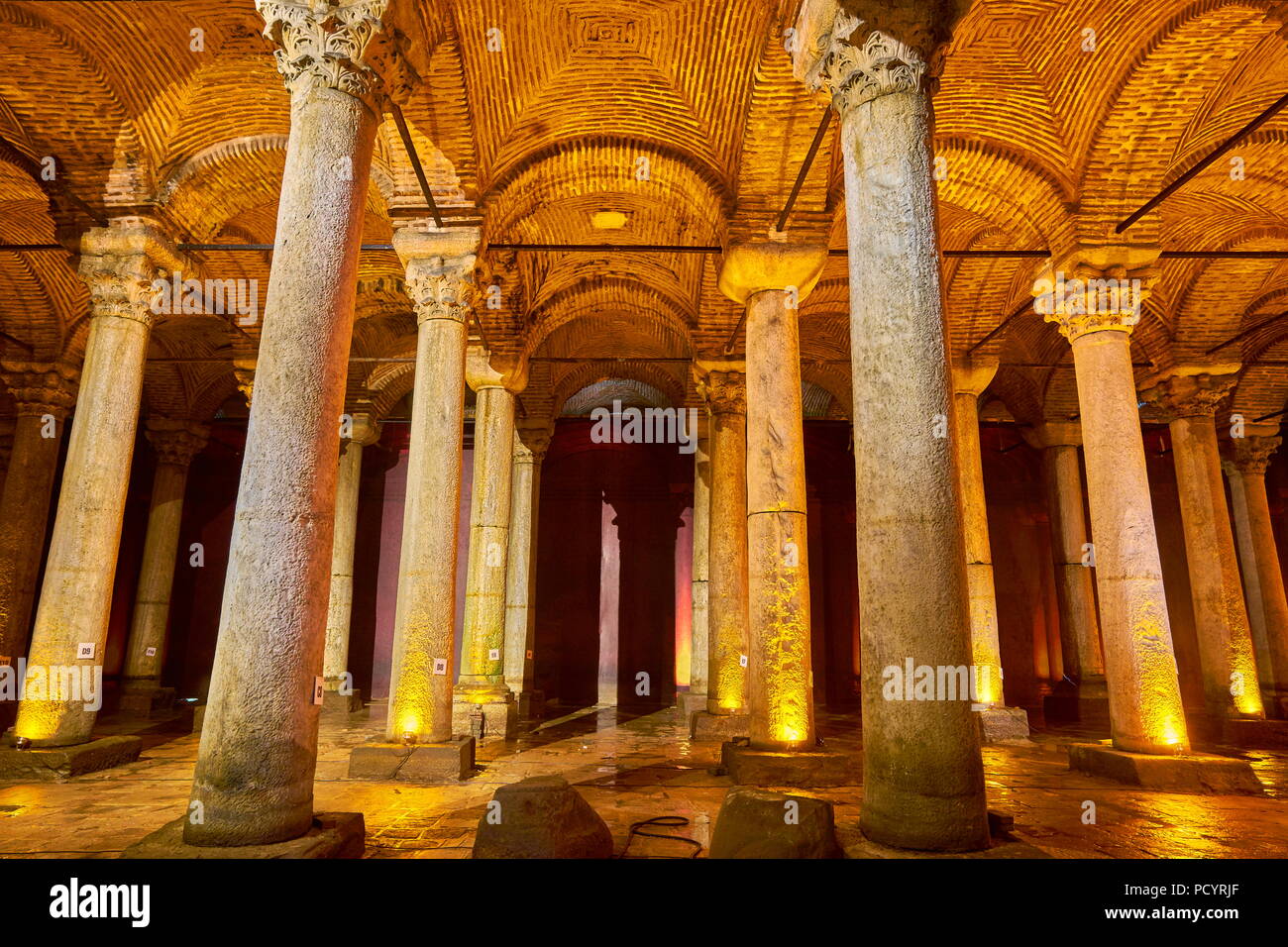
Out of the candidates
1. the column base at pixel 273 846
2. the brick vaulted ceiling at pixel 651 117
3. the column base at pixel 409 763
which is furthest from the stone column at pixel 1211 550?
the column base at pixel 273 846

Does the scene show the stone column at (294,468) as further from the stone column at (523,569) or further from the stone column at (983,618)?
the stone column at (523,569)

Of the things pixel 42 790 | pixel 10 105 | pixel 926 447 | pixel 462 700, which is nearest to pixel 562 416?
pixel 462 700

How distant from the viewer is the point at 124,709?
12.7 m

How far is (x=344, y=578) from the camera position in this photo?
42.4ft

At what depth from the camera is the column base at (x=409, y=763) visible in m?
6.46

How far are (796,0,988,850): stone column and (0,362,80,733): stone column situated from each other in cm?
1196

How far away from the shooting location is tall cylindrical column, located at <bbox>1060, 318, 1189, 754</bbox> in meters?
6.86

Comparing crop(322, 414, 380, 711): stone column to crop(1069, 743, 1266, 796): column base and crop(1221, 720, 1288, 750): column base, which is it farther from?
crop(1221, 720, 1288, 750): column base

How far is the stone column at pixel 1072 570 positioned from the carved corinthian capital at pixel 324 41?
12.3 meters

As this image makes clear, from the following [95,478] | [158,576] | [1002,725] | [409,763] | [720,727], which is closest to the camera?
[409,763]

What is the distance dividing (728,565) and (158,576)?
10.3 metres

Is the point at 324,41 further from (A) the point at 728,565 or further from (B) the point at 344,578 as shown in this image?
(B) the point at 344,578

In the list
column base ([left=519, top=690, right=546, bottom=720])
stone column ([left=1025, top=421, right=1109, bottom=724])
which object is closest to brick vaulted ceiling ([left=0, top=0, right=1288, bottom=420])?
stone column ([left=1025, top=421, right=1109, bottom=724])

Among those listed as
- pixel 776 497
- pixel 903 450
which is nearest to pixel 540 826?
pixel 903 450
